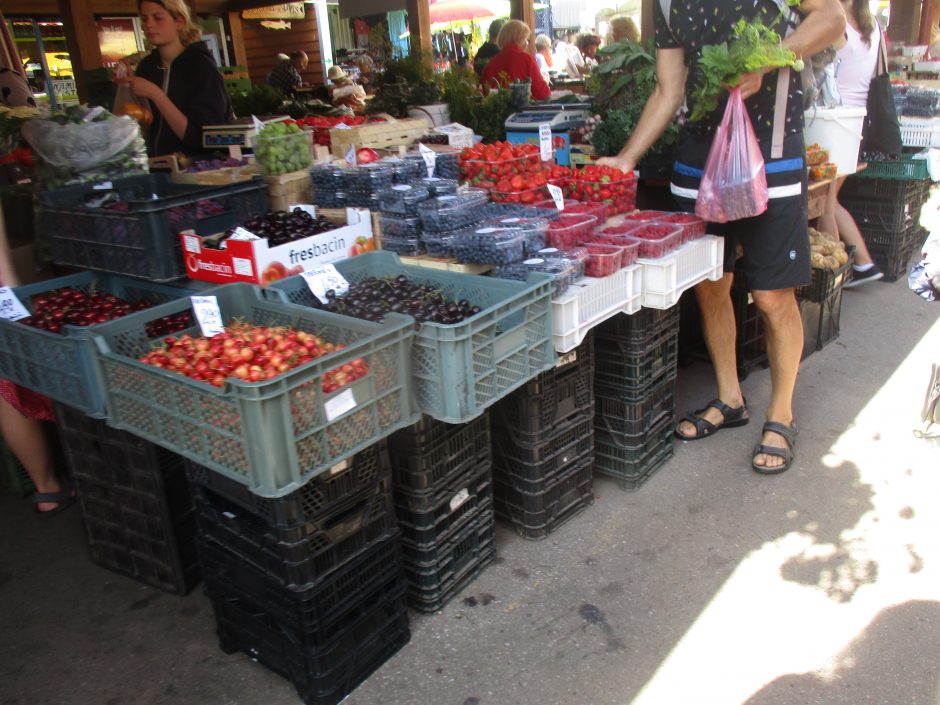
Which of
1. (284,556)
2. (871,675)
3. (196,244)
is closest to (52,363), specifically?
(196,244)

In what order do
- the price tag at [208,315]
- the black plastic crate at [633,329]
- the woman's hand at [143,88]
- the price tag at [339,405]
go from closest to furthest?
the price tag at [339,405]
the price tag at [208,315]
the black plastic crate at [633,329]
the woman's hand at [143,88]

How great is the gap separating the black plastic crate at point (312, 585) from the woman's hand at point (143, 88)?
299 centimetres

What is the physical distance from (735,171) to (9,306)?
269cm

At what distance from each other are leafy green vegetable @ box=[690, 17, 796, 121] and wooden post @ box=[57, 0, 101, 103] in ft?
23.1

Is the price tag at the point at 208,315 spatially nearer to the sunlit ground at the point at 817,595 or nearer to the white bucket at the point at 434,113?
the sunlit ground at the point at 817,595

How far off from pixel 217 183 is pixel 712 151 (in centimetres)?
226

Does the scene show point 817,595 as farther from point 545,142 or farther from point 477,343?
point 545,142

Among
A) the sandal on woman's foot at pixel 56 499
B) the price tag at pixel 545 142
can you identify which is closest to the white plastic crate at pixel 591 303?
the price tag at pixel 545 142

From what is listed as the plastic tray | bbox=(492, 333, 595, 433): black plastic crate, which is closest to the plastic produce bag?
the plastic tray

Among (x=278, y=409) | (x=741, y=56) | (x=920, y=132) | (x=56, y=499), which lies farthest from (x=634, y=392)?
(x=920, y=132)

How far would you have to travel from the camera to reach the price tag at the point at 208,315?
8.10 feet

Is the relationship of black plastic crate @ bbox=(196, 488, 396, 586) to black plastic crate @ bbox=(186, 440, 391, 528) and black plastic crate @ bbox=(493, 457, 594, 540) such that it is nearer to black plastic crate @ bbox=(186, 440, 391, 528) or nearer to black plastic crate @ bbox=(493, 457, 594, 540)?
black plastic crate @ bbox=(186, 440, 391, 528)

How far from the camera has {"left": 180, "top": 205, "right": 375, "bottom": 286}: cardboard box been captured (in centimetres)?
282

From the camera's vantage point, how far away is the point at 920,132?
577 cm
